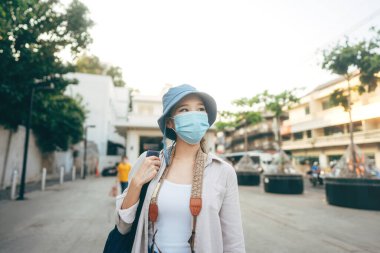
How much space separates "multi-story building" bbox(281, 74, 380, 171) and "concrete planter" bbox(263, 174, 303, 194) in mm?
16406

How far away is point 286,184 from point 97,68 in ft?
132

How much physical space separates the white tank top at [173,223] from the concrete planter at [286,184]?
41.3 ft

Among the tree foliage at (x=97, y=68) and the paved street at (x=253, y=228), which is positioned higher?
the tree foliage at (x=97, y=68)

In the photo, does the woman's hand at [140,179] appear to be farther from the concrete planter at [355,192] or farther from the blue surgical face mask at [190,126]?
the concrete planter at [355,192]

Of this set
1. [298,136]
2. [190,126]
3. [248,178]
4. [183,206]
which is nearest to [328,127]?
[298,136]

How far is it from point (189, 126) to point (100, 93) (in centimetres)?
3430

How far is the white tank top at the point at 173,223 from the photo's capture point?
1690mm

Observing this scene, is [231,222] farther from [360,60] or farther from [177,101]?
[360,60]

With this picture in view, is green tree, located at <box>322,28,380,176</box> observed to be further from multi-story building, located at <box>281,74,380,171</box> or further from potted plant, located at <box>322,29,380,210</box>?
multi-story building, located at <box>281,74,380,171</box>

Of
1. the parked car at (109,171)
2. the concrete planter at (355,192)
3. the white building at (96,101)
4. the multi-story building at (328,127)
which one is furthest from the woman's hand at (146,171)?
the white building at (96,101)

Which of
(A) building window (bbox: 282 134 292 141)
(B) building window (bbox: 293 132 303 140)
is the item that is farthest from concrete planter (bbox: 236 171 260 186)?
(A) building window (bbox: 282 134 292 141)

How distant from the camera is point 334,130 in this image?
107ft

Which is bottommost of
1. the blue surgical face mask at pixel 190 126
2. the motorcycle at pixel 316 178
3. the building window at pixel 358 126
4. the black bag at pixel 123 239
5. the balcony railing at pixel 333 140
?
the motorcycle at pixel 316 178

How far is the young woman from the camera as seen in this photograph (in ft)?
5.48
